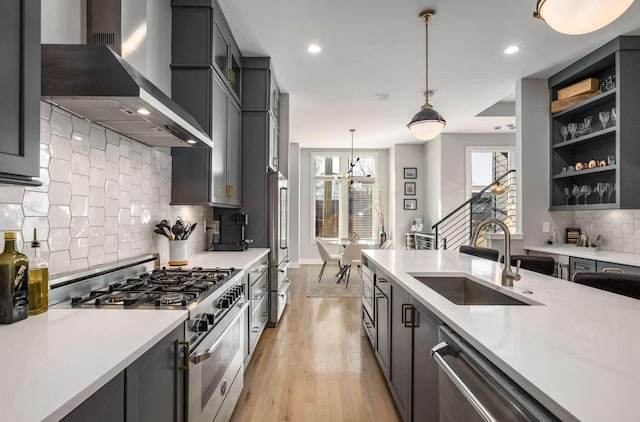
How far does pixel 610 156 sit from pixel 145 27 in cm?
453

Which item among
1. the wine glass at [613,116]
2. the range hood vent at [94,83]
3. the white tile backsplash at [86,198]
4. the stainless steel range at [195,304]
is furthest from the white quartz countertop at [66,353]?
the wine glass at [613,116]

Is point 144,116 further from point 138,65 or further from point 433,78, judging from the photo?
point 433,78

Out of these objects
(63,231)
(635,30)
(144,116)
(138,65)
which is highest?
(635,30)

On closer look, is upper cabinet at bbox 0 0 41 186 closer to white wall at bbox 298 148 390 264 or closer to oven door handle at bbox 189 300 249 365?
oven door handle at bbox 189 300 249 365

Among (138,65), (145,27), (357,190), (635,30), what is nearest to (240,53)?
(145,27)

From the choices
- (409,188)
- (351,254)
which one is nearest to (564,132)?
(351,254)

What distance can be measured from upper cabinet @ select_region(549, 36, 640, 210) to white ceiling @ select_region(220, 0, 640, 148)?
22 centimetres

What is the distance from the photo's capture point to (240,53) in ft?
11.9

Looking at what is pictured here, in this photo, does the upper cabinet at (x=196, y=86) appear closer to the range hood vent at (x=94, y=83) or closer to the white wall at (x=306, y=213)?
the range hood vent at (x=94, y=83)

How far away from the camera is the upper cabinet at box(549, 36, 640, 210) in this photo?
10.9 feet

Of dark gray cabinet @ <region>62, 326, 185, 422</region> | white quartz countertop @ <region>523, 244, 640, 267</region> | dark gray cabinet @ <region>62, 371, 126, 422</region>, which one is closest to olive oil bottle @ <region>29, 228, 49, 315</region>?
dark gray cabinet @ <region>62, 326, 185, 422</region>

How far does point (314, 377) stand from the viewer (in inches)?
102

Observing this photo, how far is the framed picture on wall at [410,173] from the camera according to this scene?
8008 mm

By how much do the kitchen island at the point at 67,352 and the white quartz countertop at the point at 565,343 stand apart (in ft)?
3.13
